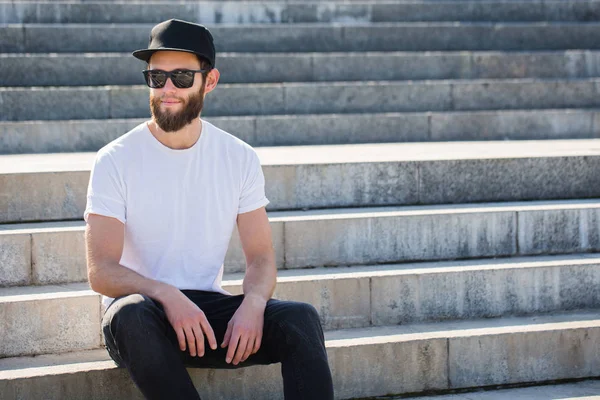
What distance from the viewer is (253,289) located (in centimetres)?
354

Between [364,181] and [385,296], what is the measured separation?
1029mm

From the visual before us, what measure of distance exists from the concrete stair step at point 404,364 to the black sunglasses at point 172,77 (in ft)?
3.90

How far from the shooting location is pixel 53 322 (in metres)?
4.12

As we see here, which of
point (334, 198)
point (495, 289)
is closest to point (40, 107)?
point (334, 198)

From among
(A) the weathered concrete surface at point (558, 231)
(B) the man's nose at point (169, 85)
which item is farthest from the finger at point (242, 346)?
(A) the weathered concrete surface at point (558, 231)

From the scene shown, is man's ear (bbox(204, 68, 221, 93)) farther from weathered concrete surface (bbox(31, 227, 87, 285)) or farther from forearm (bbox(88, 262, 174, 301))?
weathered concrete surface (bbox(31, 227, 87, 285))

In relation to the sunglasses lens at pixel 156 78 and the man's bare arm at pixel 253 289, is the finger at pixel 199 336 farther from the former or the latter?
the sunglasses lens at pixel 156 78

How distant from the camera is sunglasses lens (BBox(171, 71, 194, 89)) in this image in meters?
3.55

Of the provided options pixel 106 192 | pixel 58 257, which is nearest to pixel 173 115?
pixel 106 192

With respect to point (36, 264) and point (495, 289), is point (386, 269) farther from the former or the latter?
point (36, 264)

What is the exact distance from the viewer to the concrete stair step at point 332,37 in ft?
26.8

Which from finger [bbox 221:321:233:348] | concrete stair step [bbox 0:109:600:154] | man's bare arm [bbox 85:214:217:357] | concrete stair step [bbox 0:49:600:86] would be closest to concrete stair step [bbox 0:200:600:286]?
man's bare arm [bbox 85:214:217:357]

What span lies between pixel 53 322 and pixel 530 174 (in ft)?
9.88

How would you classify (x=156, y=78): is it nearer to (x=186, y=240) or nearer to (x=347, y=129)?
(x=186, y=240)
